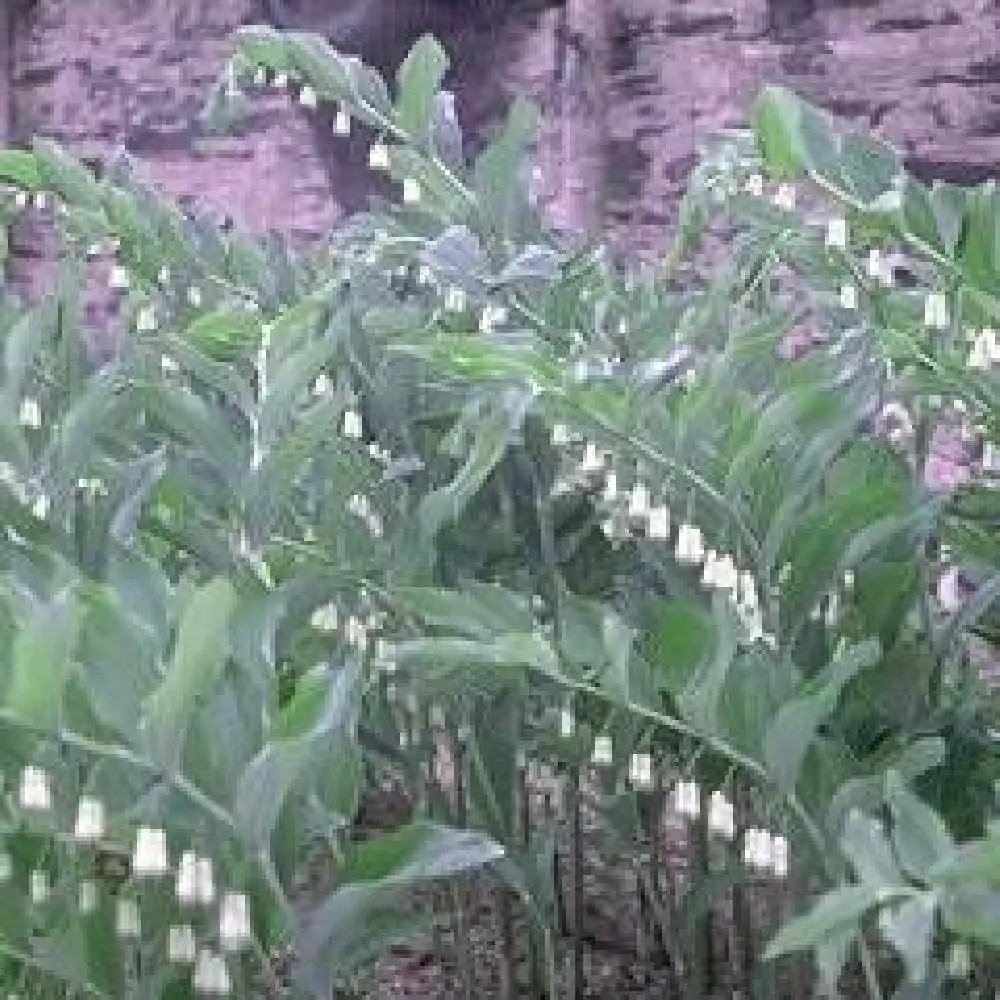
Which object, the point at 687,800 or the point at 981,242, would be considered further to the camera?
the point at 981,242

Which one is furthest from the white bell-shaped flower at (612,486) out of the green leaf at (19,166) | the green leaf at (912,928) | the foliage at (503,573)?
the green leaf at (19,166)

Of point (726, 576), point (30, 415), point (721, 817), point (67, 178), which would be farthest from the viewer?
point (67, 178)

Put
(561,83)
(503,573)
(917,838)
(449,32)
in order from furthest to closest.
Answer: (449,32) < (561,83) < (503,573) < (917,838)

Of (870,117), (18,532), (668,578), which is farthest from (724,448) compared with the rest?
(870,117)

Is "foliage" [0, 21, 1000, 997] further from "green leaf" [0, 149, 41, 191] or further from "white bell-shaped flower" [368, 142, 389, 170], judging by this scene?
"green leaf" [0, 149, 41, 191]

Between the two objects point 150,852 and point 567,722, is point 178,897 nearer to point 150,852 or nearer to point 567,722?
point 150,852

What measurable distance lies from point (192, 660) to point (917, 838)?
0.45 metres

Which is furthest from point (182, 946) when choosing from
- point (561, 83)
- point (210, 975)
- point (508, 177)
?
point (561, 83)

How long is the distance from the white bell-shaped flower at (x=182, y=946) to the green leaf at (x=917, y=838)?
528 millimetres

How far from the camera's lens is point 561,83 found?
20.1 feet

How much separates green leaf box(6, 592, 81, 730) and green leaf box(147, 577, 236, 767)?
6 cm

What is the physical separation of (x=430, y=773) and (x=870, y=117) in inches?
148

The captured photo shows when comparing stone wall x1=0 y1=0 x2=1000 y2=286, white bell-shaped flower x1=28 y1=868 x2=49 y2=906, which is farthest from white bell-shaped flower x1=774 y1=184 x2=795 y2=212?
stone wall x1=0 y1=0 x2=1000 y2=286

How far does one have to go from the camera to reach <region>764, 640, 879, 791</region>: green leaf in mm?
1442
